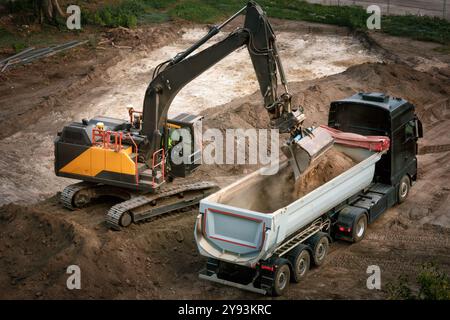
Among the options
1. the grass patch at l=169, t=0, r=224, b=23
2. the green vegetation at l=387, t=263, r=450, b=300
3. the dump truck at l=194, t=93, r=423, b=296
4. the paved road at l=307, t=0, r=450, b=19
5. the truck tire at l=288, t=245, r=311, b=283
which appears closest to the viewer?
the green vegetation at l=387, t=263, r=450, b=300

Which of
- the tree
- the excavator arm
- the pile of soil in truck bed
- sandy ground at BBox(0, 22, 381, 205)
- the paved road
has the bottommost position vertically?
sandy ground at BBox(0, 22, 381, 205)

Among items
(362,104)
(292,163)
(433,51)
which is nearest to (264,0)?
(433,51)

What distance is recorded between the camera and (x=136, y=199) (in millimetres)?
16125

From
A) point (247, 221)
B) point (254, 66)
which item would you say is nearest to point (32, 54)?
point (254, 66)

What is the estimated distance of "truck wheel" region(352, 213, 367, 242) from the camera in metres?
15.5

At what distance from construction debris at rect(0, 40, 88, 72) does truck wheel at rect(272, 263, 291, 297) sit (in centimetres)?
1788

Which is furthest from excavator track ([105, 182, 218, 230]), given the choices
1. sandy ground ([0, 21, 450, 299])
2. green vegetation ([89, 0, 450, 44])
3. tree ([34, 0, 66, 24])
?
tree ([34, 0, 66, 24])

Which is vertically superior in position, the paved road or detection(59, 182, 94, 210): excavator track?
detection(59, 182, 94, 210): excavator track

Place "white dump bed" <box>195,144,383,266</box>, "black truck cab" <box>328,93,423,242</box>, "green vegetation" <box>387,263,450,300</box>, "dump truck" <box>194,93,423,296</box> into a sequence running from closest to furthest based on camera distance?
"green vegetation" <box>387,263,450,300</box>, "white dump bed" <box>195,144,383,266</box>, "dump truck" <box>194,93,423,296</box>, "black truck cab" <box>328,93,423,242</box>

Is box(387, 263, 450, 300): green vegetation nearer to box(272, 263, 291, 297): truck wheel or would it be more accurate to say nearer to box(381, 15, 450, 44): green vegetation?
box(272, 263, 291, 297): truck wheel

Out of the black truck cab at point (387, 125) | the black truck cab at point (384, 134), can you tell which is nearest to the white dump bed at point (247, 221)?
the black truck cab at point (384, 134)

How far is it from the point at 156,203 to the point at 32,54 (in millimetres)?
15490

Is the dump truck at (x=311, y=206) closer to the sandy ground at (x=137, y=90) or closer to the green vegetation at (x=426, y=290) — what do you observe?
the green vegetation at (x=426, y=290)
